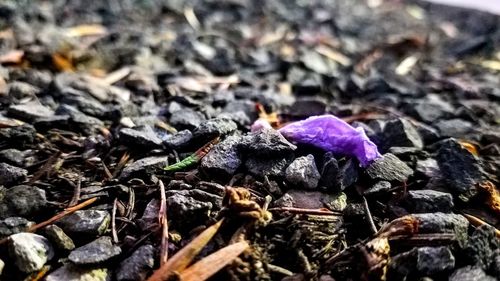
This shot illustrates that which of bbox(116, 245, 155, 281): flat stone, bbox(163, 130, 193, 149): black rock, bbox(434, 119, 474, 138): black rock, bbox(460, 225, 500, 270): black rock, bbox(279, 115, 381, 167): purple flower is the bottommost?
bbox(116, 245, 155, 281): flat stone

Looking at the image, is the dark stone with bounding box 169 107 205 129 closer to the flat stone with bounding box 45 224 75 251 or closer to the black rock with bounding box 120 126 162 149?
the black rock with bounding box 120 126 162 149

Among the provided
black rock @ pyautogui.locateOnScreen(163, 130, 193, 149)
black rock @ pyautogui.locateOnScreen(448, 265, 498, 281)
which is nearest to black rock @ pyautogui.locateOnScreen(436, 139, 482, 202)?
black rock @ pyautogui.locateOnScreen(448, 265, 498, 281)

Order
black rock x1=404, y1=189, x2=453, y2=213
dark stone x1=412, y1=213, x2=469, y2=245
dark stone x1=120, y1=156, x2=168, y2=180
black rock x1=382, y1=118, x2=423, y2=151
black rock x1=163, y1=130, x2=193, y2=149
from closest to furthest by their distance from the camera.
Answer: dark stone x1=412, y1=213, x2=469, y2=245 < black rock x1=404, y1=189, x2=453, y2=213 < dark stone x1=120, y1=156, x2=168, y2=180 < black rock x1=163, y1=130, x2=193, y2=149 < black rock x1=382, y1=118, x2=423, y2=151

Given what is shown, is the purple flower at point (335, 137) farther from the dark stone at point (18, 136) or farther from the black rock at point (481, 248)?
the dark stone at point (18, 136)

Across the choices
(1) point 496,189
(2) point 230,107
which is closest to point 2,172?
(2) point 230,107

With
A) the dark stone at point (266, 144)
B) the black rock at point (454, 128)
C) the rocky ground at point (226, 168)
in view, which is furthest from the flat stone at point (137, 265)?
the black rock at point (454, 128)

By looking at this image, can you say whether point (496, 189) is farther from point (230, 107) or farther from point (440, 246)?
point (230, 107)
